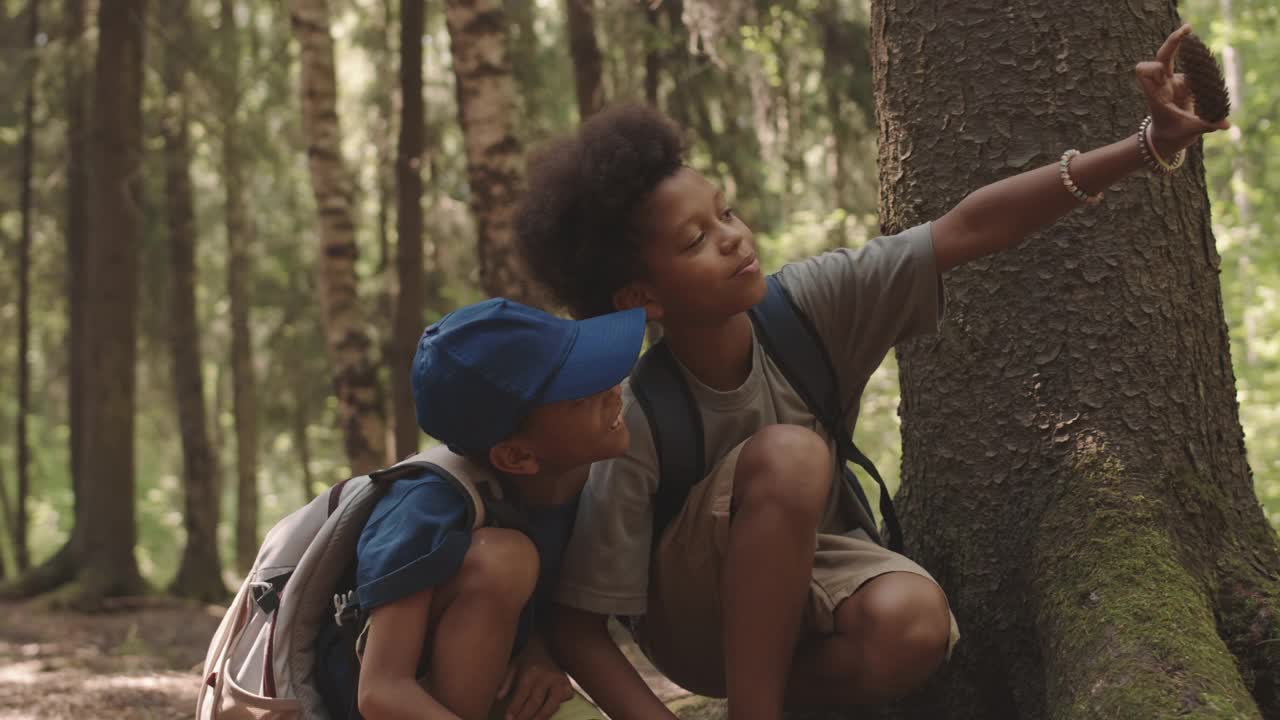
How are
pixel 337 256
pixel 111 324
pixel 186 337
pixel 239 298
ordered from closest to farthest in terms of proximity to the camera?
1. pixel 337 256
2. pixel 111 324
3. pixel 186 337
4. pixel 239 298

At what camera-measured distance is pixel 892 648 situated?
2631 millimetres

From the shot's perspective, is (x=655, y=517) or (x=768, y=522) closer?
(x=768, y=522)

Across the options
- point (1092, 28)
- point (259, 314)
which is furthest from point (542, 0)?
point (1092, 28)

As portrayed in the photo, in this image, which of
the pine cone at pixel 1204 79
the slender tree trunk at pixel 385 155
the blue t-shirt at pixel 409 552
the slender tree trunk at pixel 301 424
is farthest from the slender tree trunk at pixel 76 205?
the pine cone at pixel 1204 79

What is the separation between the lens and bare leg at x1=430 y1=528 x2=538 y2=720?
245cm

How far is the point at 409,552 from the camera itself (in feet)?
7.89

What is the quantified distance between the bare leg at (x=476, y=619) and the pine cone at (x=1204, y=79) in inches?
63.9

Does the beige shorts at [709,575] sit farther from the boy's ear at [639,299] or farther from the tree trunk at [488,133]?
the tree trunk at [488,133]

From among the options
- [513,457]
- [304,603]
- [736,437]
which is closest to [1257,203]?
[736,437]

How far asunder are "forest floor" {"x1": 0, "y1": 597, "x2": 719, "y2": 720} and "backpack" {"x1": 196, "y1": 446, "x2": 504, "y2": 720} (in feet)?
4.14

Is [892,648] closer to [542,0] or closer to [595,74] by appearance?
[595,74]

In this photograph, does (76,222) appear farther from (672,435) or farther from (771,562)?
(771,562)

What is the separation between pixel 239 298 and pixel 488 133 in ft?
26.2

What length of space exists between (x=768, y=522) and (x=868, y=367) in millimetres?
539
